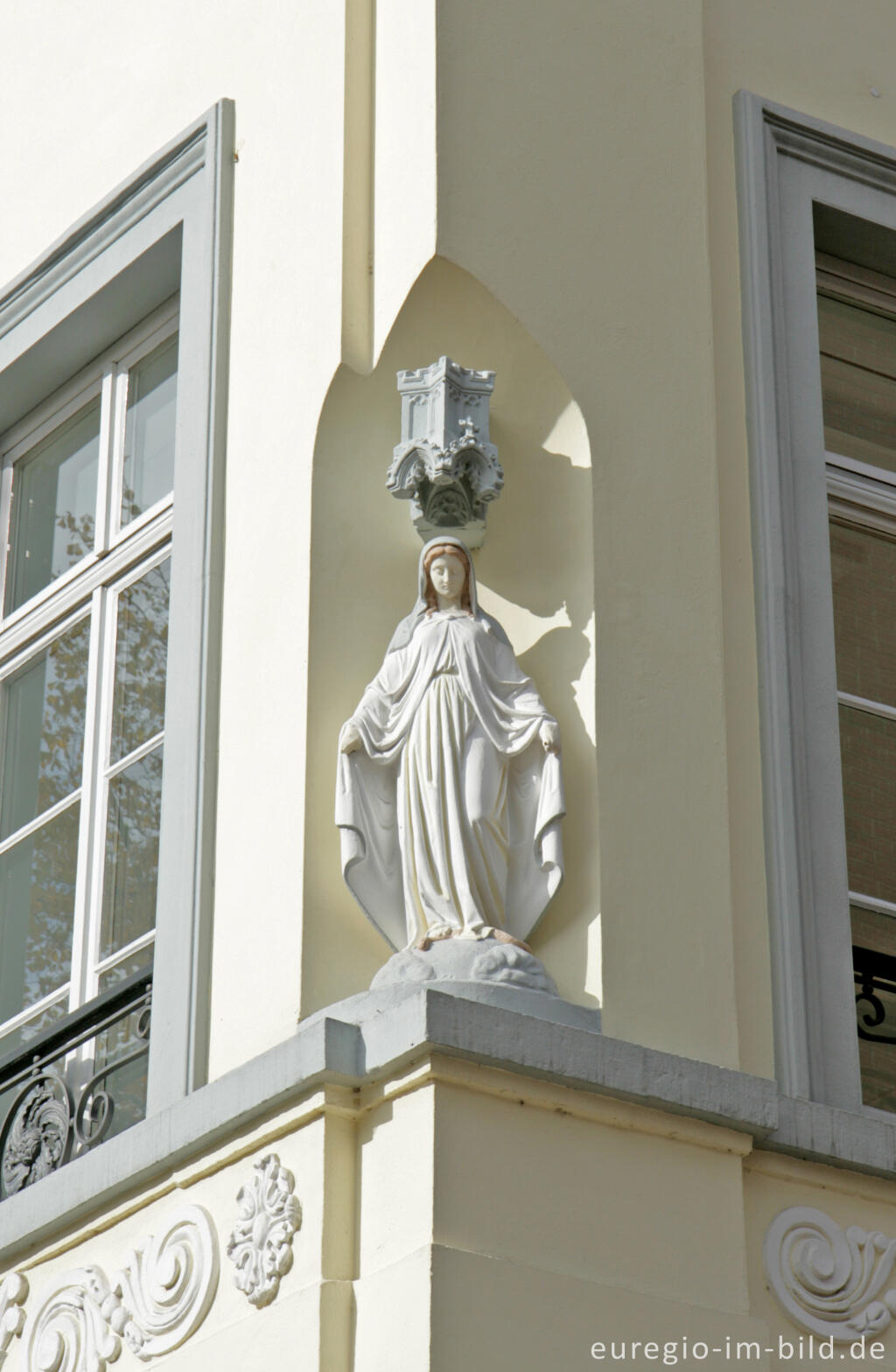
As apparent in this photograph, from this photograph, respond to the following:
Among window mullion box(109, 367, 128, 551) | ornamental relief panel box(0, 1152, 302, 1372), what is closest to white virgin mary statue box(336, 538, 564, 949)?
ornamental relief panel box(0, 1152, 302, 1372)

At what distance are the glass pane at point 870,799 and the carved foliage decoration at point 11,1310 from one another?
2.06 meters

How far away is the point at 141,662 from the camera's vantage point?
7.39 metres

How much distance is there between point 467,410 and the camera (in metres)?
6.25

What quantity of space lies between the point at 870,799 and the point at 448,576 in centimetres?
128

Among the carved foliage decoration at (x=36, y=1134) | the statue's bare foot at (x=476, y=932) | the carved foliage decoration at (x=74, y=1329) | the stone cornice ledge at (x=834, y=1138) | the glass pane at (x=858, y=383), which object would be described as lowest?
the carved foliage decoration at (x=74, y=1329)

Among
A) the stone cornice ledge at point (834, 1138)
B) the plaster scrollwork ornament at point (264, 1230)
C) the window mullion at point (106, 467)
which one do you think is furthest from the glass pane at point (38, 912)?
the stone cornice ledge at point (834, 1138)

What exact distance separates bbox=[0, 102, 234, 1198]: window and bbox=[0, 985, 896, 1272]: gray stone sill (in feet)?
0.67

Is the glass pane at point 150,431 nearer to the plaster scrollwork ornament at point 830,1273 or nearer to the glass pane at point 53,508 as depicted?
the glass pane at point 53,508

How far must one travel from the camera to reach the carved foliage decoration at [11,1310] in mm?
6188

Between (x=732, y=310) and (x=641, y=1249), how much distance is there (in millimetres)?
2322

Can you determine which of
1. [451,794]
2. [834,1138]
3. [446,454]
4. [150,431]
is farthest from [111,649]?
[834,1138]

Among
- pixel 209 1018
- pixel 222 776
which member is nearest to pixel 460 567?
pixel 222 776

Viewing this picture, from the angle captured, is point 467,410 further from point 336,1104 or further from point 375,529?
point 336,1104

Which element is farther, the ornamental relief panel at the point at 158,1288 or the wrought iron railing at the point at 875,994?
the wrought iron railing at the point at 875,994
